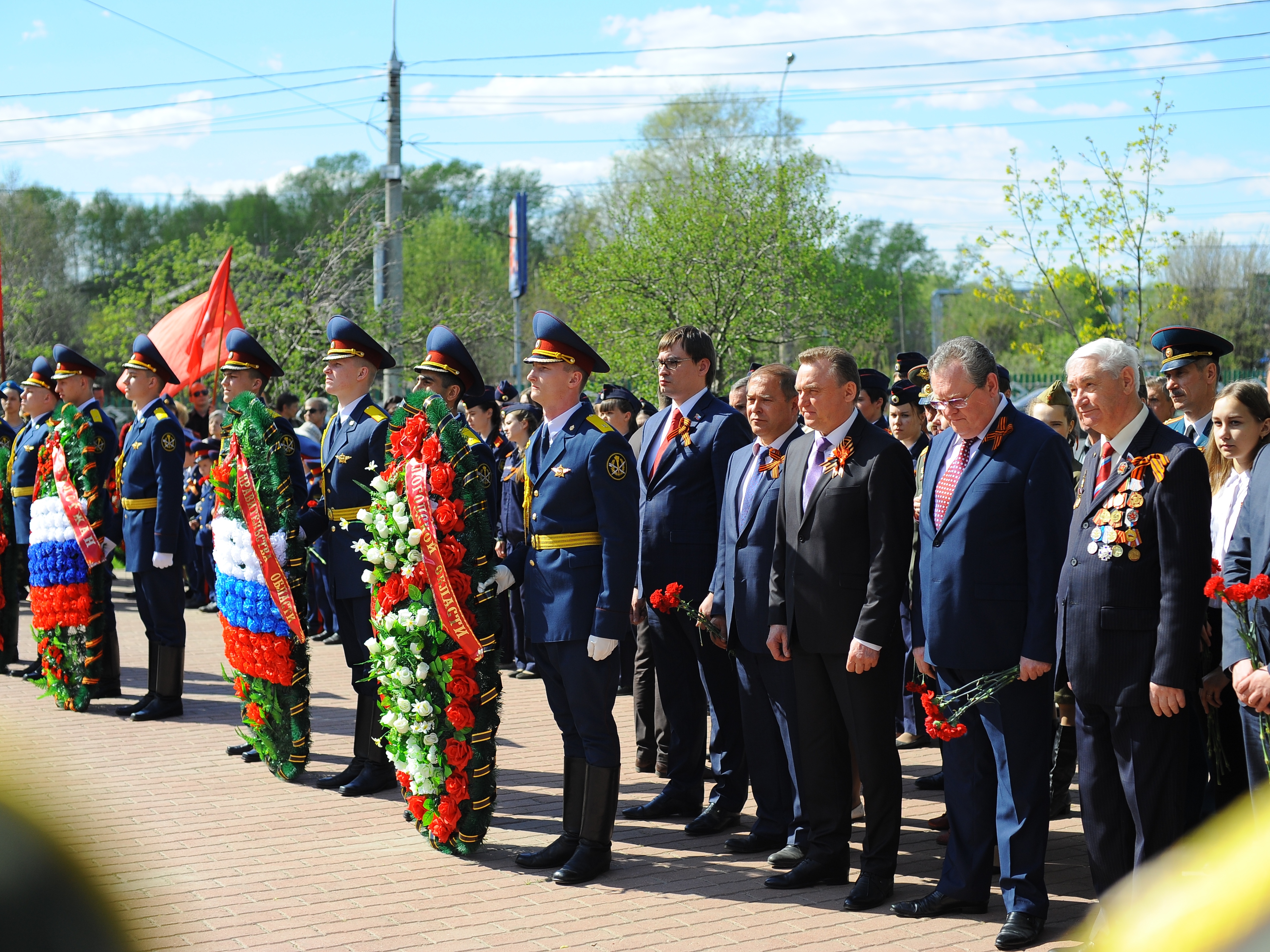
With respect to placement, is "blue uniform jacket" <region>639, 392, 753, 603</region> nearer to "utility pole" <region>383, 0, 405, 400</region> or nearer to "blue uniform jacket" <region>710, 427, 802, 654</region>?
"blue uniform jacket" <region>710, 427, 802, 654</region>

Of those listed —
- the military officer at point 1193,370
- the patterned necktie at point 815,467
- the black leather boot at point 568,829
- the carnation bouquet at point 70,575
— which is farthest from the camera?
the carnation bouquet at point 70,575

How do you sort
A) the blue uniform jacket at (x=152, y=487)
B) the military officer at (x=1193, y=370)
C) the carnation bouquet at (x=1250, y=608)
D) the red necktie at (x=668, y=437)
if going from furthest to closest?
the blue uniform jacket at (x=152, y=487) → the red necktie at (x=668, y=437) → the military officer at (x=1193, y=370) → the carnation bouquet at (x=1250, y=608)

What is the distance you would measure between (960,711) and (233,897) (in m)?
3.20

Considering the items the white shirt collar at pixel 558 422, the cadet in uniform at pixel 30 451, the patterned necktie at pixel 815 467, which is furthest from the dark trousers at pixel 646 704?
the cadet in uniform at pixel 30 451

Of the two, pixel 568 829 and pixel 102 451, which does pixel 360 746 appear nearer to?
pixel 568 829

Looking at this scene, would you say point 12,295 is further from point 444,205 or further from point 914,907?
point 914,907

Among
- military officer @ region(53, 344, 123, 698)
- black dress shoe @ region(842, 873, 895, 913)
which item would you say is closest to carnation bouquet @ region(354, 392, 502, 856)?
black dress shoe @ region(842, 873, 895, 913)

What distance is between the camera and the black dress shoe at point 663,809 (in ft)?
21.4

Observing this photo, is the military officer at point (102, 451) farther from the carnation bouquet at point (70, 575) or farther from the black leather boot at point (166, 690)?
the black leather boot at point (166, 690)

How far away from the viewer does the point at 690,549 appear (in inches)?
257

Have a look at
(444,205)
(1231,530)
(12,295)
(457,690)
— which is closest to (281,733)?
(457,690)

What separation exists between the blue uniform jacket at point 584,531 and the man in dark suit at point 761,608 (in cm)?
56

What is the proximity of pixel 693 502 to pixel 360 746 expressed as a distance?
2.52 m

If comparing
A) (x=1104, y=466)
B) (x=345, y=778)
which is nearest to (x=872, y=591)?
(x=1104, y=466)
